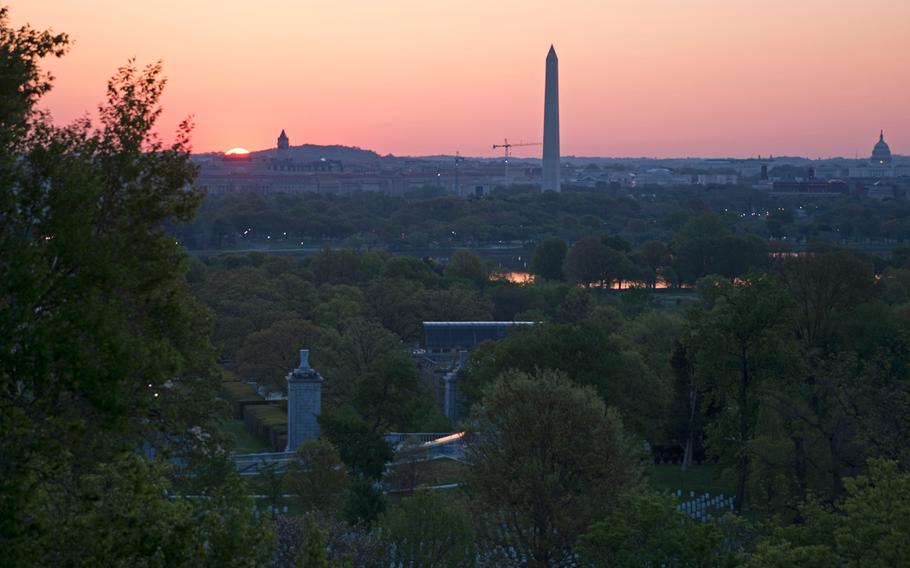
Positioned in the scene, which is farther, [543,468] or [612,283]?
[612,283]

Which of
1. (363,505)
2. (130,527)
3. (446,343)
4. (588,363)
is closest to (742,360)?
(588,363)

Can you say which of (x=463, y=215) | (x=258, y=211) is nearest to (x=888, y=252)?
(x=463, y=215)

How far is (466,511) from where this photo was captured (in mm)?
21250

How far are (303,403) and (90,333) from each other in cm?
2314

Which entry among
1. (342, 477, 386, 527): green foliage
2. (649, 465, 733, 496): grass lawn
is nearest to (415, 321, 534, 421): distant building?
(649, 465, 733, 496): grass lawn

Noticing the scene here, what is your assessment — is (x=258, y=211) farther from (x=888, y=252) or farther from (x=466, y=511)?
(x=466, y=511)

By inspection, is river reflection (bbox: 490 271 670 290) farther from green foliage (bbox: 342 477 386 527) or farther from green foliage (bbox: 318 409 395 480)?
green foliage (bbox: 342 477 386 527)

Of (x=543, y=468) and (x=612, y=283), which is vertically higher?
(x=543, y=468)

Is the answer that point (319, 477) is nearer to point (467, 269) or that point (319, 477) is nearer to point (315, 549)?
point (315, 549)

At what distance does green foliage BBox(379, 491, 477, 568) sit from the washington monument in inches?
5325

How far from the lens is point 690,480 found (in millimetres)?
32375

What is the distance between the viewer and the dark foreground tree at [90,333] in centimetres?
930

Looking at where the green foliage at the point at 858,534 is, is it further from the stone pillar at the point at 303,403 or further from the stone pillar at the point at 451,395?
the stone pillar at the point at 451,395

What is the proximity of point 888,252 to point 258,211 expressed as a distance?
5399 centimetres
